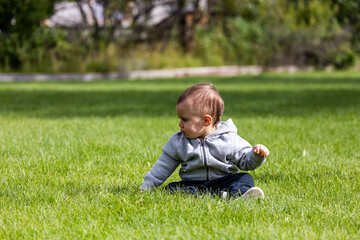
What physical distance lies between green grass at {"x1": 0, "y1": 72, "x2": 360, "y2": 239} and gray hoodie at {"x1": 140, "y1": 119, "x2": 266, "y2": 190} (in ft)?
0.54

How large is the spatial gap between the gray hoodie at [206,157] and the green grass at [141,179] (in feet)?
0.54

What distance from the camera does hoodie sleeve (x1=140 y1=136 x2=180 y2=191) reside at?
3680 millimetres

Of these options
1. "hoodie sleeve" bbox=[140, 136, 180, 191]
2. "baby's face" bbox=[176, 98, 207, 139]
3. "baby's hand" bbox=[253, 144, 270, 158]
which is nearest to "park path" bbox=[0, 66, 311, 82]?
"hoodie sleeve" bbox=[140, 136, 180, 191]

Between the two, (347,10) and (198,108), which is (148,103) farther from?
(198,108)

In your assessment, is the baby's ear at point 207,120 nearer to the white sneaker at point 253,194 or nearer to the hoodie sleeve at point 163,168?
Answer: the hoodie sleeve at point 163,168

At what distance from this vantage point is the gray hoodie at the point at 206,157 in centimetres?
364

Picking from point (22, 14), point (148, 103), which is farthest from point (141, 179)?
point (22, 14)

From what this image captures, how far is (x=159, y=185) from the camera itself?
12.2 feet

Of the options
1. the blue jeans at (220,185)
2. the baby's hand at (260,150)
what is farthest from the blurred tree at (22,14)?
the baby's hand at (260,150)

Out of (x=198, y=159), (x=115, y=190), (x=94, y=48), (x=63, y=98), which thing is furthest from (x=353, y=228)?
(x=94, y=48)

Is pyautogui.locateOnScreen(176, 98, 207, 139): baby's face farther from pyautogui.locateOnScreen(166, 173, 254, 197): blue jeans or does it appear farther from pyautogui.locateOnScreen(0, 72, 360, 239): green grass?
pyautogui.locateOnScreen(0, 72, 360, 239): green grass

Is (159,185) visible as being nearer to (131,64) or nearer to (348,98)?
(348,98)

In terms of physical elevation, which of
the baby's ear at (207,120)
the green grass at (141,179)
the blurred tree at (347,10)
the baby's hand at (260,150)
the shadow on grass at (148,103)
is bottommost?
the shadow on grass at (148,103)

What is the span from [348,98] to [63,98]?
547cm
